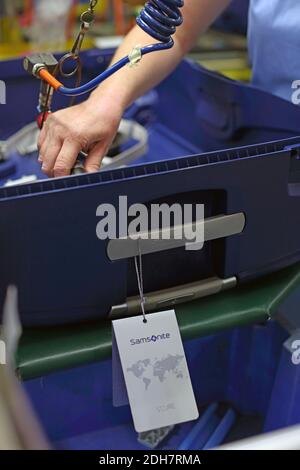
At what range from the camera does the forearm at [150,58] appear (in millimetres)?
665

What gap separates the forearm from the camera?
0.66 m

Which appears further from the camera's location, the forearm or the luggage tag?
the forearm

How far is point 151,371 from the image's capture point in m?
0.54

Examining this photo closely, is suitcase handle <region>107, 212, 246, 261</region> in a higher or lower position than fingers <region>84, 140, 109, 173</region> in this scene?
lower

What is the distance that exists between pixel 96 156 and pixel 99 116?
0.14ft

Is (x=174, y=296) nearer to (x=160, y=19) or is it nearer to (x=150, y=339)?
(x=150, y=339)

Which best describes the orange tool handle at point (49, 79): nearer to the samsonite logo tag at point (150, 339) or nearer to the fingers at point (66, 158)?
the fingers at point (66, 158)

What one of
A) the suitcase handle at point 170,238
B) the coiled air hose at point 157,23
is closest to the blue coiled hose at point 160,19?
the coiled air hose at point 157,23

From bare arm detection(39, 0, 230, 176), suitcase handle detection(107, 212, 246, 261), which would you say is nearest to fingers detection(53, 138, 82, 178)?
bare arm detection(39, 0, 230, 176)

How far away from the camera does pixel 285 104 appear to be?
72 cm

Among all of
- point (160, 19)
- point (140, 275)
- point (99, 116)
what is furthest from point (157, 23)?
point (140, 275)

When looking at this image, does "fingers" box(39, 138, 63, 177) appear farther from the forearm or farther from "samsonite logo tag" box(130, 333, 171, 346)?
"samsonite logo tag" box(130, 333, 171, 346)

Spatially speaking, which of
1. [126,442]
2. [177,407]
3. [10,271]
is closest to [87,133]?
[10,271]

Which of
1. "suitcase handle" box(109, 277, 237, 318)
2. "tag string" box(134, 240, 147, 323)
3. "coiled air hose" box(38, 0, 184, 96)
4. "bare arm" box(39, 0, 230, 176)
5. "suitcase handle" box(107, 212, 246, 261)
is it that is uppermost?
"coiled air hose" box(38, 0, 184, 96)
